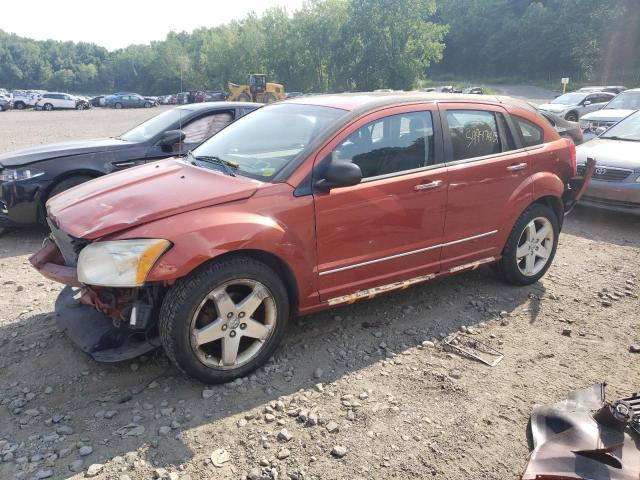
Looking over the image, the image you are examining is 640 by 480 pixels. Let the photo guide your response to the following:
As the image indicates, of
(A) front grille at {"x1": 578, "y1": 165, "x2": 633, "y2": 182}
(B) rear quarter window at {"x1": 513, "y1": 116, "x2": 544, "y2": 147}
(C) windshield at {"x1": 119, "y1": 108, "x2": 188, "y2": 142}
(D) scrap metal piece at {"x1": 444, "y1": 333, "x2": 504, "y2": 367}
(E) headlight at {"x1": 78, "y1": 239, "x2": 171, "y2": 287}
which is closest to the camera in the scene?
(E) headlight at {"x1": 78, "y1": 239, "x2": 171, "y2": 287}

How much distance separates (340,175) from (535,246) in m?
2.45

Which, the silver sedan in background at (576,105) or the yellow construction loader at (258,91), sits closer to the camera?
the silver sedan in background at (576,105)

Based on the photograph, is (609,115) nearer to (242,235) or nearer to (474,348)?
(474,348)

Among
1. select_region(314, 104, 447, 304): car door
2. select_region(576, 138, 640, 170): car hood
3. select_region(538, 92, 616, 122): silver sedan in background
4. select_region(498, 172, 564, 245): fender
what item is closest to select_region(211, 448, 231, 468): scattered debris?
select_region(314, 104, 447, 304): car door

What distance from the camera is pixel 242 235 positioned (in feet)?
9.95

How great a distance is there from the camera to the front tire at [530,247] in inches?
179

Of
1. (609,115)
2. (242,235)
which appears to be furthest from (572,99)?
(242,235)

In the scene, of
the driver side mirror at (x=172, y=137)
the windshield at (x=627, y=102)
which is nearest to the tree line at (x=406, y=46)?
the windshield at (x=627, y=102)

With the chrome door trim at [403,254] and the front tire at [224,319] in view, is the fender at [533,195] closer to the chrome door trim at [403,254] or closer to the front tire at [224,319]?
the chrome door trim at [403,254]

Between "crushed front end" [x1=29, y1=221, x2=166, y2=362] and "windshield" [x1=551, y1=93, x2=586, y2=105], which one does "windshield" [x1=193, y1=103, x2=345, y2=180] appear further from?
"windshield" [x1=551, y1=93, x2=586, y2=105]

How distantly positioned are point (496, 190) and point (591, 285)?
61.0 inches

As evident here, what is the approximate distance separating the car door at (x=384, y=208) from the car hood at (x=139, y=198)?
0.64 meters

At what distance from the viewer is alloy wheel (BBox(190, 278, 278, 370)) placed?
3.04 meters

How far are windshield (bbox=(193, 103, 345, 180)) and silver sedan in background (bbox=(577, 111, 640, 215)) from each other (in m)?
5.01
